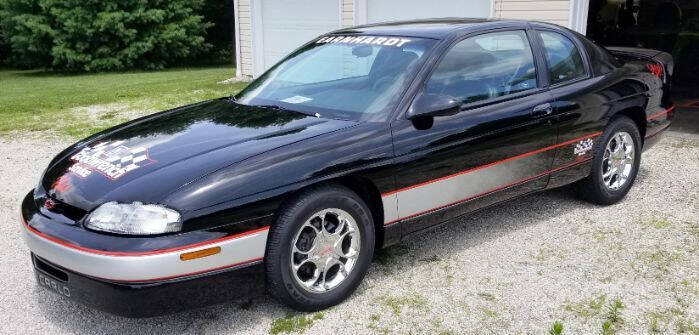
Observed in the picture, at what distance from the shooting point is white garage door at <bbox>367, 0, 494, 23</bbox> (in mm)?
9516

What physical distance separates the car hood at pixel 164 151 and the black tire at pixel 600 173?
227 centimetres

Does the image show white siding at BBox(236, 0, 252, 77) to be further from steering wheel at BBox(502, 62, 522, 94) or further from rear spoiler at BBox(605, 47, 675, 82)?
steering wheel at BBox(502, 62, 522, 94)

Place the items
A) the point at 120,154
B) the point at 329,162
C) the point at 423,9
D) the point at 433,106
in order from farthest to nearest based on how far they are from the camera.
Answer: the point at 423,9 → the point at 433,106 → the point at 120,154 → the point at 329,162

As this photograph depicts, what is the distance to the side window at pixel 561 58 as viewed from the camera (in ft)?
14.5

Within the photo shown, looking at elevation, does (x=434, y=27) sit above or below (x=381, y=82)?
above

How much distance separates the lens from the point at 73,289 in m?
2.92

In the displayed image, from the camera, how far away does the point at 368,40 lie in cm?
418

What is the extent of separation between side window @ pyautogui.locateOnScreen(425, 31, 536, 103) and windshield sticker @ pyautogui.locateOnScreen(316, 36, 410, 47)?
1.11 ft

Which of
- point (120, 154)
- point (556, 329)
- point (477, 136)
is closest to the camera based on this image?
point (556, 329)

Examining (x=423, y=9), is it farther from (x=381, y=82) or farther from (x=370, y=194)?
(x=370, y=194)

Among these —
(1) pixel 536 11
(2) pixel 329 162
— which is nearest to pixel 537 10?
(1) pixel 536 11

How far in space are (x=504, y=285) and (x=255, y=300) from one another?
143 centimetres

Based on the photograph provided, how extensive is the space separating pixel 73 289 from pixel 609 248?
127 inches

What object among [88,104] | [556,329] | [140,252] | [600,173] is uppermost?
[140,252]
